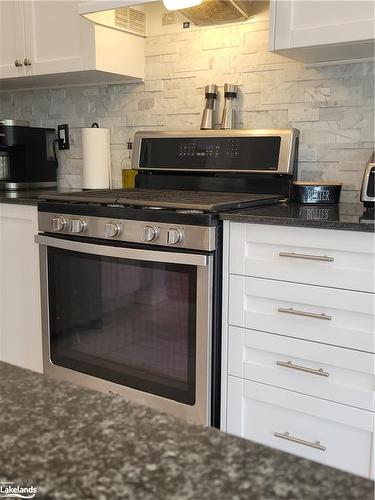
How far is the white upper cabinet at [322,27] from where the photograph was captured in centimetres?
178

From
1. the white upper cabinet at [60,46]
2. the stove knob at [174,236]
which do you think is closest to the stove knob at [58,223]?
the stove knob at [174,236]

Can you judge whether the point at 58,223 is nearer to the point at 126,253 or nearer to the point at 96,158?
the point at 126,253

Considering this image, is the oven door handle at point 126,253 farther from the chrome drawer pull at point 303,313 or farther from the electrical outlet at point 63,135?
the electrical outlet at point 63,135

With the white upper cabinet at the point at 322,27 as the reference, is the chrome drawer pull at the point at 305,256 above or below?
below

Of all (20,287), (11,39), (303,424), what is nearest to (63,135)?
(11,39)

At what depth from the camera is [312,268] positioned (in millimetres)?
1667

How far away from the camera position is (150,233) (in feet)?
6.23

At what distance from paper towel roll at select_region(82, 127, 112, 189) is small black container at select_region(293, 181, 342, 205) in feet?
3.74

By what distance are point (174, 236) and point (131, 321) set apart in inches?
16.5

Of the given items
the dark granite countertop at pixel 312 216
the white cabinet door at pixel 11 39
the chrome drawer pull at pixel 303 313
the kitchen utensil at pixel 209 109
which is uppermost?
the white cabinet door at pixel 11 39

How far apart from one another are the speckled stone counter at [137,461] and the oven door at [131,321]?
1279mm

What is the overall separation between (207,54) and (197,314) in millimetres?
1293

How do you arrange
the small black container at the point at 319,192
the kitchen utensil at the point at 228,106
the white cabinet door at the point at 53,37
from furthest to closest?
1. the white cabinet door at the point at 53,37
2. the kitchen utensil at the point at 228,106
3. the small black container at the point at 319,192

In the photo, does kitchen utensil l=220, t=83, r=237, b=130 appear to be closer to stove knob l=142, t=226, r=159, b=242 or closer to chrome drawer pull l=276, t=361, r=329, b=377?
stove knob l=142, t=226, r=159, b=242
